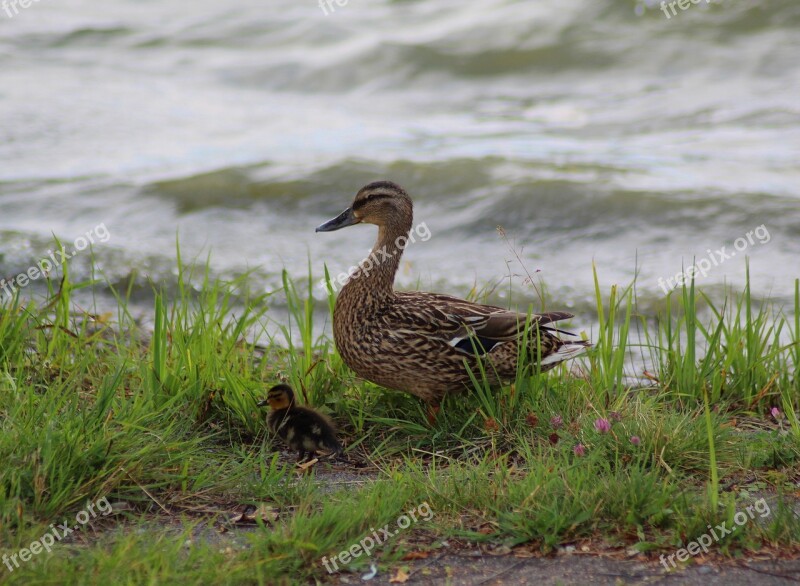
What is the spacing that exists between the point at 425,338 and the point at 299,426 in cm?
73

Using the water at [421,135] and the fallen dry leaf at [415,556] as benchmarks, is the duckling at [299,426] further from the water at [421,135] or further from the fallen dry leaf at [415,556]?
the water at [421,135]

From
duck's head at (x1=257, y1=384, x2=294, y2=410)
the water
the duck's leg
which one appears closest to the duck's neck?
the duck's leg

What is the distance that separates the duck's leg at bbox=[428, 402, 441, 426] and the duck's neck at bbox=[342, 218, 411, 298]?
57 centimetres

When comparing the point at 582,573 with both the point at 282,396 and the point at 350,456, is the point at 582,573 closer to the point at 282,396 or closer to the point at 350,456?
the point at 350,456

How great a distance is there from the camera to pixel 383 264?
4.76 metres

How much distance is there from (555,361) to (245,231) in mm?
4746

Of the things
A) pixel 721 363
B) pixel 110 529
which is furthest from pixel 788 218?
pixel 110 529

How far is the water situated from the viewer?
26.0 ft
